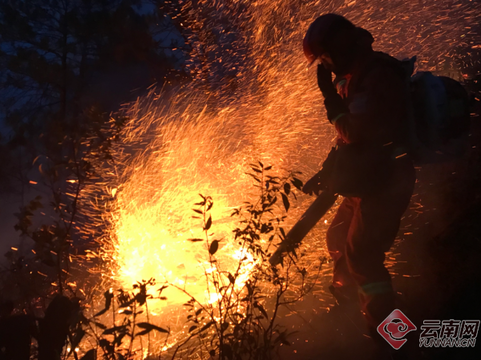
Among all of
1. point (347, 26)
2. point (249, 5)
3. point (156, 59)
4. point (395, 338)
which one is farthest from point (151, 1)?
point (395, 338)

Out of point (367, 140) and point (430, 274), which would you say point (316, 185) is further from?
point (430, 274)

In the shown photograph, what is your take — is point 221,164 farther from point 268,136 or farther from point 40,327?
point 40,327

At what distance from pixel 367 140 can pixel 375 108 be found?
0.22 m

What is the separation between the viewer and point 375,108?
2201mm

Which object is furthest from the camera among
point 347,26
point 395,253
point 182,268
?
point 182,268

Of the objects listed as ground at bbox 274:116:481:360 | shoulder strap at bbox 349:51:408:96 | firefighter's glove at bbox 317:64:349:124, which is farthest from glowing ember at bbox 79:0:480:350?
shoulder strap at bbox 349:51:408:96

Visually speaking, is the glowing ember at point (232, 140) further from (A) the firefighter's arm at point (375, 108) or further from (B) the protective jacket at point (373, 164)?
(A) the firefighter's arm at point (375, 108)

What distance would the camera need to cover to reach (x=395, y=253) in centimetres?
391

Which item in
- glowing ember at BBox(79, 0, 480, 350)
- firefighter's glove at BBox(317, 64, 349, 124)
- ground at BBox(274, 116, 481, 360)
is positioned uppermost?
glowing ember at BBox(79, 0, 480, 350)

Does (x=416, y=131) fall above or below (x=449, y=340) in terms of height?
above

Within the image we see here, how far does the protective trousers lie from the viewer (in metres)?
2.41

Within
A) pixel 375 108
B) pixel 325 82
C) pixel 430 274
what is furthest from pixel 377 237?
pixel 430 274

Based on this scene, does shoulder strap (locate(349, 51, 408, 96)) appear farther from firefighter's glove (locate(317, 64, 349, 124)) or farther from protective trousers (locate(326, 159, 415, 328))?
protective trousers (locate(326, 159, 415, 328))

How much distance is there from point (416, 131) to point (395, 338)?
4.63 ft
